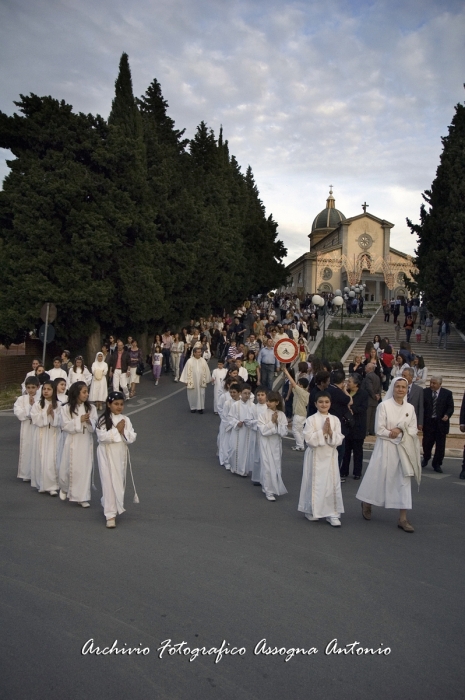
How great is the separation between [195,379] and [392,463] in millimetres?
11384

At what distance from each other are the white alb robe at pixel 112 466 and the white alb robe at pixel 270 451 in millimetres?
2396

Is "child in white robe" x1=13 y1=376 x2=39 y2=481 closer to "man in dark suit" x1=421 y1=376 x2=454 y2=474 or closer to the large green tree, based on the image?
"man in dark suit" x1=421 y1=376 x2=454 y2=474

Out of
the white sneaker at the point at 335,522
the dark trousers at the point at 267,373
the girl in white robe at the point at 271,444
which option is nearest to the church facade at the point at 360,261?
the dark trousers at the point at 267,373

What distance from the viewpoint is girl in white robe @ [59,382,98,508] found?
8.59 metres

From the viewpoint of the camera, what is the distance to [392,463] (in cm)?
814

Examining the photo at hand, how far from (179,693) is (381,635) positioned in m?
1.69

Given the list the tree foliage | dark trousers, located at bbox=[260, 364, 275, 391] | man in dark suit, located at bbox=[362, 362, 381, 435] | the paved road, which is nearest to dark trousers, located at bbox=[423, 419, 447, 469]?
man in dark suit, located at bbox=[362, 362, 381, 435]

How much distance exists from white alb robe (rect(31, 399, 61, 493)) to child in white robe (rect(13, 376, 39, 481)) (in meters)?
0.50

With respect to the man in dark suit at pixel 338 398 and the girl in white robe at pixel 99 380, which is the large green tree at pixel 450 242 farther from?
the man in dark suit at pixel 338 398

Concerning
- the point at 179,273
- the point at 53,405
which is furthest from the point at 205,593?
the point at 179,273

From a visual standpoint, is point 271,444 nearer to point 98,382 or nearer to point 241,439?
point 241,439

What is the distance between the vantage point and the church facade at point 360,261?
236ft

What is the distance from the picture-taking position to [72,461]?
8719 millimetres

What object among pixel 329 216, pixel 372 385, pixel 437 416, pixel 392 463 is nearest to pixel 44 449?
pixel 392 463
